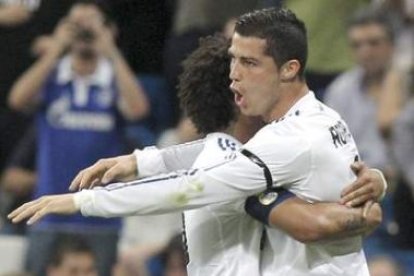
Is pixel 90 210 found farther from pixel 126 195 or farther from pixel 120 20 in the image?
pixel 120 20

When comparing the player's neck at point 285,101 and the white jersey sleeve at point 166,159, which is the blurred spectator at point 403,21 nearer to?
the white jersey sleeve at point 166,159

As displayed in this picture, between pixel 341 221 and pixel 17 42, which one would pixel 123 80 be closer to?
pixel 17 42

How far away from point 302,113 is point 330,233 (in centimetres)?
37

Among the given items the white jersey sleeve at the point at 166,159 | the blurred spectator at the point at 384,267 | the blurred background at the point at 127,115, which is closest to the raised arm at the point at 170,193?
the white jersey sleeve at the point at 166,159

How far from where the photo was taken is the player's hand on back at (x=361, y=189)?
445 cm

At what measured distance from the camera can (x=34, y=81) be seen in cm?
733

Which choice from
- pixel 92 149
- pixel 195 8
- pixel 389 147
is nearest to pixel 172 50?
pixel 195 8

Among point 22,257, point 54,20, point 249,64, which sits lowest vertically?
point 22,257

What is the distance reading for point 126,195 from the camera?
4.32 m

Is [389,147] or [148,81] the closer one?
[389,147]

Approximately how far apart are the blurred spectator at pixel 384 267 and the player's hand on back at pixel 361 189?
262 cm

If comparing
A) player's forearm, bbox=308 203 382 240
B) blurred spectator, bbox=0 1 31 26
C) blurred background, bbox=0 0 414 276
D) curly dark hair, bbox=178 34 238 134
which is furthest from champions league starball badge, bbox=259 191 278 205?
blurred spectator, bbox=0 1 31 26

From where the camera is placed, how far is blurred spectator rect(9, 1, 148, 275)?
7258mm

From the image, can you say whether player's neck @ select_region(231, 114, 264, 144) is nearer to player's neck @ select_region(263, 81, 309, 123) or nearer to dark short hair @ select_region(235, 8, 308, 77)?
player's neck @ select_region(263, 81, 309, 123)
